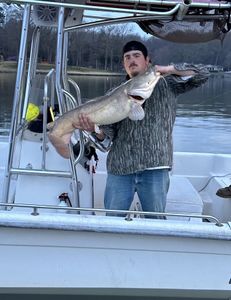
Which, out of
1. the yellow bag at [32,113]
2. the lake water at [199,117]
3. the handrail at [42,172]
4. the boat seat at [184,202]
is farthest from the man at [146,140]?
the lake water at [199,117]

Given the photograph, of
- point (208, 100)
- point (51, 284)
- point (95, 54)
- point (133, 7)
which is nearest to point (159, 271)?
point (51, 284)

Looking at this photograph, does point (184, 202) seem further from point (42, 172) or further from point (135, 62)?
point (135, 62)

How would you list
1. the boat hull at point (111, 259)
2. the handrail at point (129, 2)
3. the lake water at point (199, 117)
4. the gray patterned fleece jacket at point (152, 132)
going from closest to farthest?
the handrail at point (129, 2) < the boat hull at point (111, 259) < the gray patterned fleece jacket at point (152, 132) < the lake water at point (199, 117)

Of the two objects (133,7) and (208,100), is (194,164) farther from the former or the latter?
(208,100)

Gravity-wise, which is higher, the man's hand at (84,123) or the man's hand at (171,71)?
the man's hand at (171,71)

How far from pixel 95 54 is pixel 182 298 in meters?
2.46

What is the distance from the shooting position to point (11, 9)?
14.7 ft

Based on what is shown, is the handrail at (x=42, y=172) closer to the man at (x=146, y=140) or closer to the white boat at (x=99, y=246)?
the white boat at (x=99, y=246)

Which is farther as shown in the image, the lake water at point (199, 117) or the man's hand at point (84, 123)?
the lake water at point (199, 117)

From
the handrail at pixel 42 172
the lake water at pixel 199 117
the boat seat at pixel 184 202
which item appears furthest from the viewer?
the lake water at pixel 199 117

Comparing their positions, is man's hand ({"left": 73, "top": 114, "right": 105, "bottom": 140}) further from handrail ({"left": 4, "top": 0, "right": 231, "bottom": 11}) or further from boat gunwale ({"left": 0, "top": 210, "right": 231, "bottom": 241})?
handrail ({"left": 4, "top": 0, "right": 231, "bottom": 11})

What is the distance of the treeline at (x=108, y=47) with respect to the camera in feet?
14.1

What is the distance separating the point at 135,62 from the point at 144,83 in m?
0.38

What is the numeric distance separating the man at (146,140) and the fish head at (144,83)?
11.1 inches
